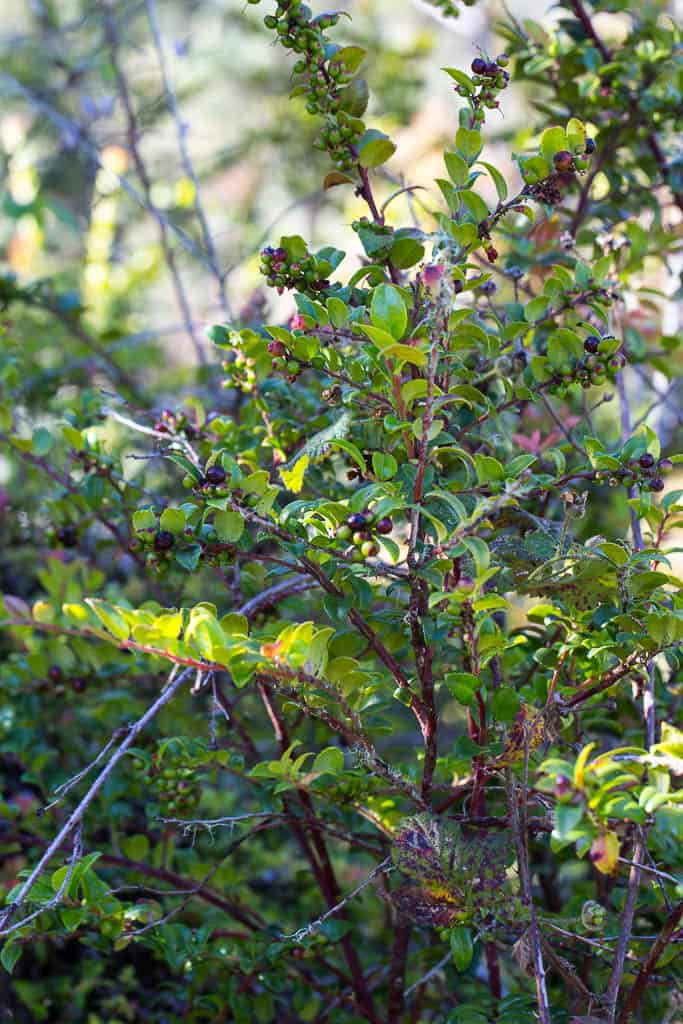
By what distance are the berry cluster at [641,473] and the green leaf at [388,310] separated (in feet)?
0.93

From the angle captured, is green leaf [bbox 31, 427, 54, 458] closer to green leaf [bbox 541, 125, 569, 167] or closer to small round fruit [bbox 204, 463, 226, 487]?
small round fruit [bbox 204, 463, 226, 487]

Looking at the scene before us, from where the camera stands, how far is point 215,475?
94 centimetres

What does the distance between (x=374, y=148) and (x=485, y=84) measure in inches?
5.6

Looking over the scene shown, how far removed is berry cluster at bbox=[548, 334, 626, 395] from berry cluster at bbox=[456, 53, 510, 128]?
271mm

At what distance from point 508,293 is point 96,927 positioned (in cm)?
223

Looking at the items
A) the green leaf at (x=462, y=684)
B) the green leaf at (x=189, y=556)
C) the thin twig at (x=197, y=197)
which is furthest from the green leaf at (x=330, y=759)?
the thin twig at (x=197, y=197)

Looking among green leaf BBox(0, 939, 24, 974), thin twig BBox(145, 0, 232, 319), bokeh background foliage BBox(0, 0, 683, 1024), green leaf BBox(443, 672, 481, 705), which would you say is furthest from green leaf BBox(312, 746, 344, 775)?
thin twig BBox(145, 0, 232, 319)

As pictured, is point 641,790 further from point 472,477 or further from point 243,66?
point 243,66

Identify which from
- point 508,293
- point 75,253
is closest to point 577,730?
point 508,293

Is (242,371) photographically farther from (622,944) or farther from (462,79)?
(622,944)

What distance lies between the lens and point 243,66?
6.21 meters

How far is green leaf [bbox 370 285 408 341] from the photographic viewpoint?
900mm

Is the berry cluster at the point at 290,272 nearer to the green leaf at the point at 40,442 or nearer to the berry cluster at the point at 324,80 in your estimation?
the berry cluster at the point at 324,80

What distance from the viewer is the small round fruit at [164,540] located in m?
0.95
